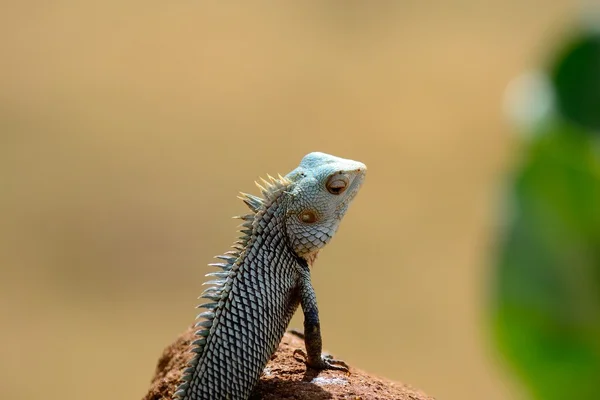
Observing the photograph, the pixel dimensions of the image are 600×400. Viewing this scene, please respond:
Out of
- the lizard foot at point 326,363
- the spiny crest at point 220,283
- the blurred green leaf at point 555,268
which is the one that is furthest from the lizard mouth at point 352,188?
the blurred green leaf at point 555,268

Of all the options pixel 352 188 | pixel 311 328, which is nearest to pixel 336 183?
pixel 352 188

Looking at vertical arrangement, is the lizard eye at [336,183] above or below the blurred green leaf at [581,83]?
below

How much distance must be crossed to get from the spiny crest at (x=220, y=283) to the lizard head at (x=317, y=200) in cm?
11

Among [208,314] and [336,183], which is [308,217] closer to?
[336,183]

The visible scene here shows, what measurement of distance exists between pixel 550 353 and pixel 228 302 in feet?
9.90

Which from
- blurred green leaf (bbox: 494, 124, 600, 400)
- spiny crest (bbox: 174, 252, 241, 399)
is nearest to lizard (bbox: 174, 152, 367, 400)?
spiny crest (bbox: 174, 252, 241, 399)

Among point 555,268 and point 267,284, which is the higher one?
point 555,268

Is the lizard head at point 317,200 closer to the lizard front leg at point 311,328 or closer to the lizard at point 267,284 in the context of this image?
the lizard at point 267,284

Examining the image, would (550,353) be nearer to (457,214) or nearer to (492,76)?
(457,214)

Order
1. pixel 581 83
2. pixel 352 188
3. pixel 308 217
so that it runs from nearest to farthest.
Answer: pixel 581 83 → pixel 308 217 → pixel 352 188

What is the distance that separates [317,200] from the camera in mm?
3889

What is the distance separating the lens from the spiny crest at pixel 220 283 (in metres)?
3.59

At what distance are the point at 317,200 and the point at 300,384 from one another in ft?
2.98

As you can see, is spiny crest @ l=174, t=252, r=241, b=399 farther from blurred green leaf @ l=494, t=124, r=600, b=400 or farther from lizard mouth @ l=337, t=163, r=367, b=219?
blurred green leaf @ l=494, t=124, r=600, b=400
